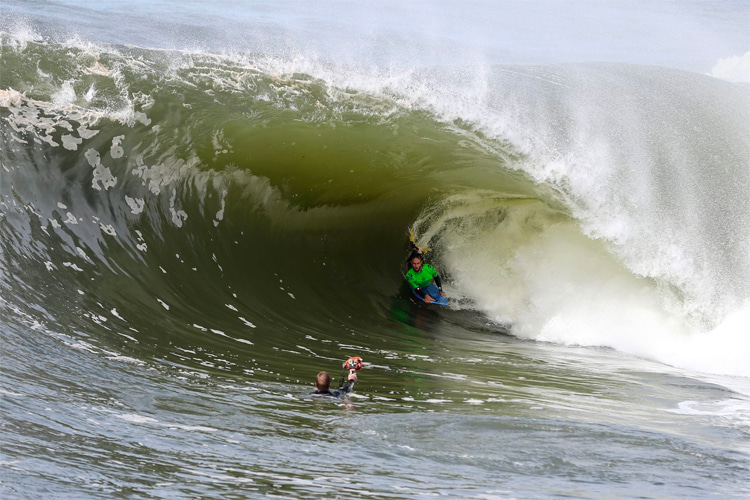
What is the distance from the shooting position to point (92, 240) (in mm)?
8500

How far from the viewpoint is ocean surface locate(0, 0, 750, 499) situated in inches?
180

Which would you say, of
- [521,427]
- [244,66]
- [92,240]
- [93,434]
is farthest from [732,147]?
[93,434]

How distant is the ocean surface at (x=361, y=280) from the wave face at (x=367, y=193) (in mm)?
41

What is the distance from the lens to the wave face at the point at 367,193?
30.3 ft

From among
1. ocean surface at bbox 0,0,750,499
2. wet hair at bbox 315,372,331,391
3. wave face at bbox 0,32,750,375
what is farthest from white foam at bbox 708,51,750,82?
wet hair at bbox 315,372,331,391

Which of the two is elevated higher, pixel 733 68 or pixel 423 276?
pixel 733 68

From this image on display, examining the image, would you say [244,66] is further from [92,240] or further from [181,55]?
[92,240]

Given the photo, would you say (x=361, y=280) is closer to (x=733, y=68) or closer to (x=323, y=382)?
(x=323, y=382)

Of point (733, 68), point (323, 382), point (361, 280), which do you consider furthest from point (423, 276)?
point (733, 68)

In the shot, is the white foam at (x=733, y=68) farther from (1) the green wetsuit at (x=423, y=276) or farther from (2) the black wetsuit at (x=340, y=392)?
(2) the black wetsuit at (x=340, y=392)

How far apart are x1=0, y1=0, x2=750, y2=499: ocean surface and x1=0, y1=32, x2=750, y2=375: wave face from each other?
4cm

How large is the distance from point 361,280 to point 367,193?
148 centimetres

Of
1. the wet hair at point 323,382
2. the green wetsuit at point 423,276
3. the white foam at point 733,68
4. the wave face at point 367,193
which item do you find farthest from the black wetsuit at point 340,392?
the white foam at point 733,68

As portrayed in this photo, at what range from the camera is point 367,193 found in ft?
36.0
